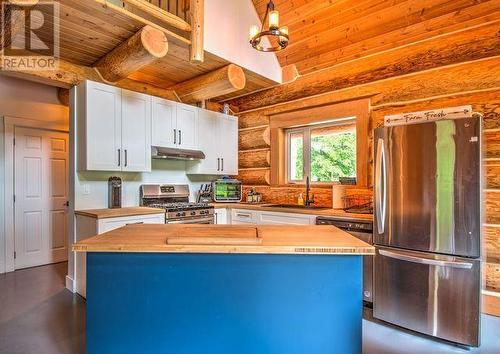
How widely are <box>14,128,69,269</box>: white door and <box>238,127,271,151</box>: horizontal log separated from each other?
286 centimetres

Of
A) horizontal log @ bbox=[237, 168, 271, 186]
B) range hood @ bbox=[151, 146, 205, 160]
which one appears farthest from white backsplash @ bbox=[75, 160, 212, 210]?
horizontal log @ bbox=[237, 168, 271, 186]

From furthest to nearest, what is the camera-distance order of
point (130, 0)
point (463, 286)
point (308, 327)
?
1. point (130, 0)
2. point (463, 286)
3. point (308, 327)

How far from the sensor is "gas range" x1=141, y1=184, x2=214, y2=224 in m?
3.60

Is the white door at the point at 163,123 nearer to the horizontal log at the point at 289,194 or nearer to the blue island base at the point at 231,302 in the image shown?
the horizontal log at the point at 289,194

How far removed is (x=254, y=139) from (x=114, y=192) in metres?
2.28

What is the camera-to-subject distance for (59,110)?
14.7 feet

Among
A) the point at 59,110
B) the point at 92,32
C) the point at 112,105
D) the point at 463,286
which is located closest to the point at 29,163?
the point at 59,110

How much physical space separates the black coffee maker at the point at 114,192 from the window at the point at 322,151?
2436 mm

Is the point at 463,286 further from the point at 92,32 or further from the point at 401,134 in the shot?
the point at 92,32

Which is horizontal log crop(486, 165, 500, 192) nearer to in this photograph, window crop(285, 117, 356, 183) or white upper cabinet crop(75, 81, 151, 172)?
window crop(285, 117, 356, 183)

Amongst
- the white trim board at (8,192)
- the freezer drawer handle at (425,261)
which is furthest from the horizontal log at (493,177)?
the white trim board at (8,192)

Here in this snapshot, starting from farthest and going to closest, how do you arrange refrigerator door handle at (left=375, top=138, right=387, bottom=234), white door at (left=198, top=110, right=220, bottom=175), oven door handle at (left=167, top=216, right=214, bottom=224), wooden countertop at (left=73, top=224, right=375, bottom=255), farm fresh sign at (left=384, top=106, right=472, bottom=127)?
white door at (left=198, top=110, right=220, bottom=175)
oven door handle at (left=167, top=216, right=214, bottom=224)
refrigerator door handle at (left=375, top=138, right=387, bottom=234)
farm fresh sign at (left=384, top=106, right=472, bottom=127)
wooden countertop at (left=73, top=224, right=375, bottom=255)

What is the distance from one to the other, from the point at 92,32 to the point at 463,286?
4.03 m

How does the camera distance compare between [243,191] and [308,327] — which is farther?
[243,191]
